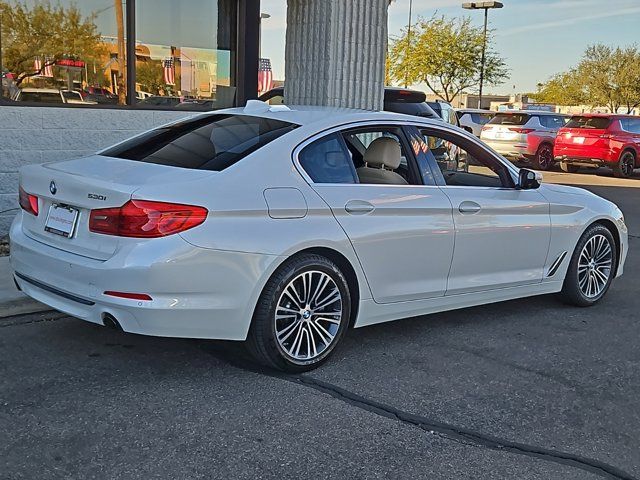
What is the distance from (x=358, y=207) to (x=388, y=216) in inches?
9.8

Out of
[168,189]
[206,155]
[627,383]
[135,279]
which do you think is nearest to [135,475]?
[135,279]

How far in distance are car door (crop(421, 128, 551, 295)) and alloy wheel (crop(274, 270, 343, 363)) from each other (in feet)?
3.46

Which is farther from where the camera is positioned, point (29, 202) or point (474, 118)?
point (474, 118)

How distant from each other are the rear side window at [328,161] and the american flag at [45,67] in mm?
4610

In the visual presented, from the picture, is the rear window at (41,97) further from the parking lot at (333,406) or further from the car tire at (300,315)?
the car tire at (300,315)

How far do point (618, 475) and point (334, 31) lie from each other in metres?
7.32

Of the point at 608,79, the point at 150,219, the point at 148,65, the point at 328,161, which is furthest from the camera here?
the point at 608,79

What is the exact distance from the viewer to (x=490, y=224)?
5.54m

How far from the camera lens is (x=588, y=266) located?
6.51 meters

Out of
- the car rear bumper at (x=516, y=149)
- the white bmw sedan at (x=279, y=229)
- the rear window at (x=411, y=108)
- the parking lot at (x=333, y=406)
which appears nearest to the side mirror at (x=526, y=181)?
the white bmw sedan at (x=279, y=229)

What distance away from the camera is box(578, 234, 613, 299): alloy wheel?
647 cm

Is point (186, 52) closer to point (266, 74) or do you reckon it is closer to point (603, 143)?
point (266, 74)

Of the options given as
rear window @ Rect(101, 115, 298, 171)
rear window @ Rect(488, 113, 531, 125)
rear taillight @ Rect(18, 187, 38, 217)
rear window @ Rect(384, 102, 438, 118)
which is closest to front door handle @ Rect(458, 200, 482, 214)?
rear window @ Rect(101, 115, 298, 171)

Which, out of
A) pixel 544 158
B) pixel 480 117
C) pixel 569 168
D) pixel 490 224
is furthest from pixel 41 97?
pixel 480 117
